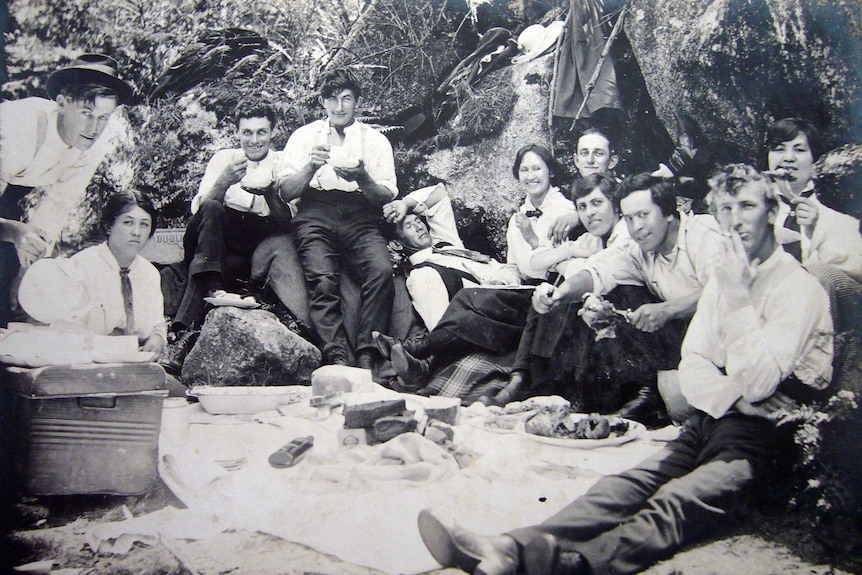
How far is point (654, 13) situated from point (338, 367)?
9.17 feet

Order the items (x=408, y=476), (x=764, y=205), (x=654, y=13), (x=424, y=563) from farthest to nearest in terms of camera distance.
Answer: (x=654, y=13) → (x=764, y=205) → (x=408, y=476) → (x=424, y=563)

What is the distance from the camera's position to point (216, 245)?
402 centimetres

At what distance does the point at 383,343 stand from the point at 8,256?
2.26 metres

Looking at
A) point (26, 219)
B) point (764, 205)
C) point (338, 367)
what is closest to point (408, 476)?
point (338, 367)

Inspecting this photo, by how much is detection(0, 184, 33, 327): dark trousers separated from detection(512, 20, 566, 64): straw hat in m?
3.06

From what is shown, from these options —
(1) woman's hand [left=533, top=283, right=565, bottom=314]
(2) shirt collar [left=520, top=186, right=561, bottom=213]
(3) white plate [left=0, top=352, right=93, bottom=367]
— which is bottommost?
(3) white plate [left=0, top=352, right=93, bottom=367]

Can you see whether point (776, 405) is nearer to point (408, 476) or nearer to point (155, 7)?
point (408, 476)

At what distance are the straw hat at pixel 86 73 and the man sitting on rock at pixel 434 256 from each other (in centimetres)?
183

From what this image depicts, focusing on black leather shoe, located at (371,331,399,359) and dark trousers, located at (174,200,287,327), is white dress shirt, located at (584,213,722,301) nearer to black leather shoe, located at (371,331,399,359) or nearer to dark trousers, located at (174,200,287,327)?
black leather shoe, located at (371,331,399,359)

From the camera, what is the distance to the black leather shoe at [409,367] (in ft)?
12.9

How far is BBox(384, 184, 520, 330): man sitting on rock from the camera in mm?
4051

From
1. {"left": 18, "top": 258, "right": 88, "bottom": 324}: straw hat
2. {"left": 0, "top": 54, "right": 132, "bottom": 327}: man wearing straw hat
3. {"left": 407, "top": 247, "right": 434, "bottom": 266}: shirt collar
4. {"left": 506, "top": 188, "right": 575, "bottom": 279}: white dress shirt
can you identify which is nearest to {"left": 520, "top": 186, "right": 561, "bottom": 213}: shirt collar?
{"left": 506, "top": 188, "right": 575, "bottom": 279}: white dress shirt

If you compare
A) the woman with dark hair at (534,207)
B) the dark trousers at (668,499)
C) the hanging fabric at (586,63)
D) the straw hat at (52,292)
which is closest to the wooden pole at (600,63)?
the hanging fabric at (586,63)

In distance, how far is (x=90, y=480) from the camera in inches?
142
